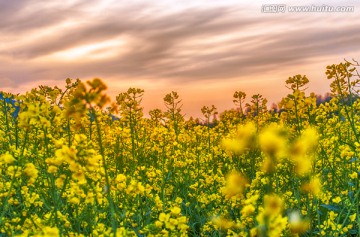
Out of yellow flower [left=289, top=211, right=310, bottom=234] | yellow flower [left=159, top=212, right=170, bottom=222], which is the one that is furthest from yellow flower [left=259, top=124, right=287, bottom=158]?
yellow flower [left=159, top=212, right=170, bottom=222]

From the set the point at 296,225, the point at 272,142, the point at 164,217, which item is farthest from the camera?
the point at 164,217

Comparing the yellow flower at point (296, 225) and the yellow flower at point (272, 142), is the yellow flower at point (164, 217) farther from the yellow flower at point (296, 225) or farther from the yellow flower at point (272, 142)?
the yellow flower at point (272, 142)

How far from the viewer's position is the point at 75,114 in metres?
2.12

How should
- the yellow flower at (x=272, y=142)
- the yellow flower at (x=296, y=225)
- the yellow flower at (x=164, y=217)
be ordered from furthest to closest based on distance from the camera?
the yellow flower at (x=164, y=217) < the yellow flower at (x=296, y=225) < the yellow flower at (x=272, y=142)

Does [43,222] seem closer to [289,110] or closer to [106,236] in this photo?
[106,236]

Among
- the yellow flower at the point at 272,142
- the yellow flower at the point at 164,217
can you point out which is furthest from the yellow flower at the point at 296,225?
the yellow flower at the point at 272,142

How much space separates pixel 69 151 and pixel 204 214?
150 inches

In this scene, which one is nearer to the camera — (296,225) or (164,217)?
(296,225)

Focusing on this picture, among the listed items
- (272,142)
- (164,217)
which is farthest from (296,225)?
(272,142)

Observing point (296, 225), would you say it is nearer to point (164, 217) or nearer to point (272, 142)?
point (164, 217)

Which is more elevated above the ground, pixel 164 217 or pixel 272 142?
pixel 272 142

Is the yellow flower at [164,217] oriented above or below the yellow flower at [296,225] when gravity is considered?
above

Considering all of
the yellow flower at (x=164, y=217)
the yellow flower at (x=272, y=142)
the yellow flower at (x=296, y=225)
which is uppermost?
the yellow flower at (x=272, y=142)

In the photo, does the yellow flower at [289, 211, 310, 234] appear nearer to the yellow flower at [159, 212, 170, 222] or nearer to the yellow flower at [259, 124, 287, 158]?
the yellow flower at [159, 212, 170, 222]
